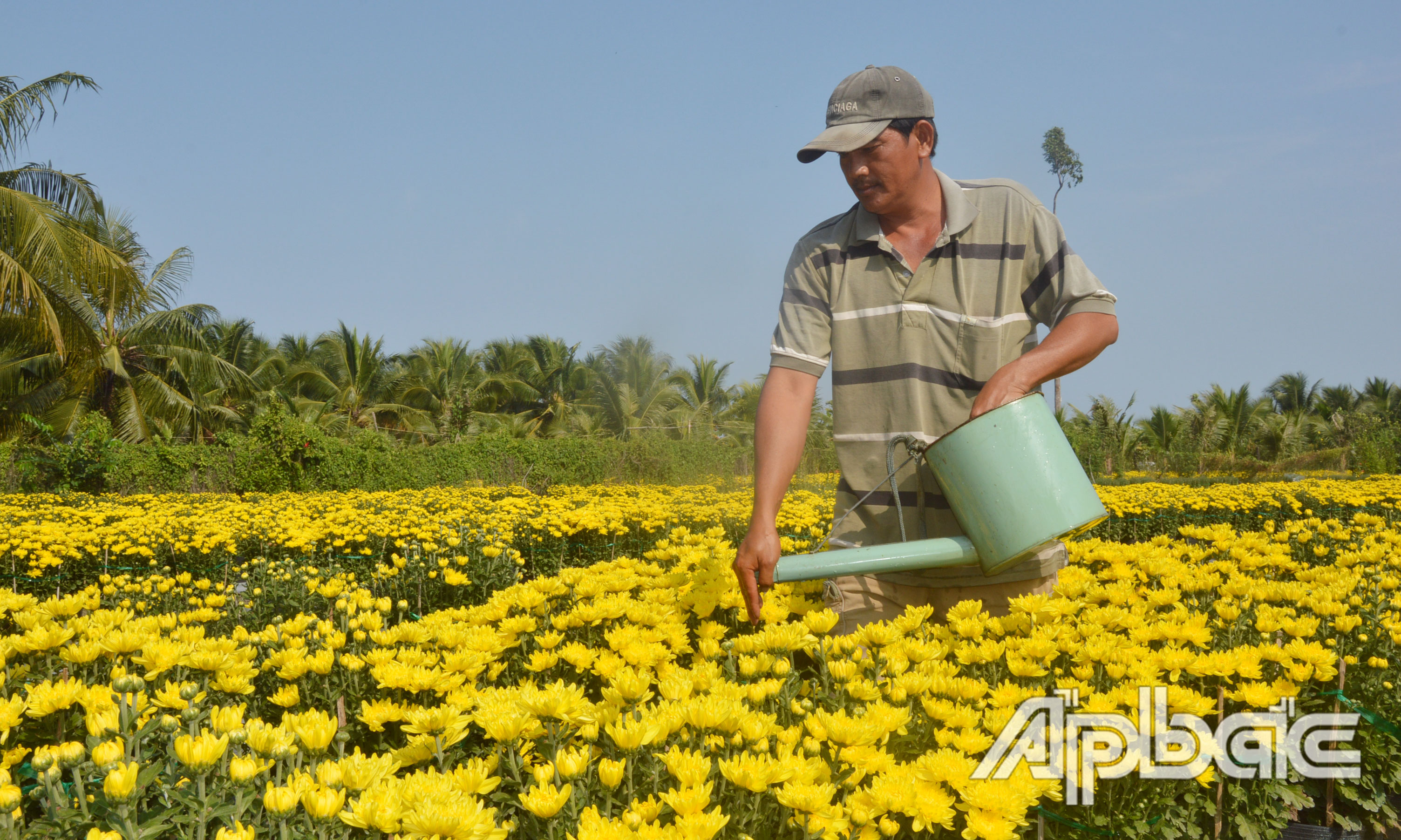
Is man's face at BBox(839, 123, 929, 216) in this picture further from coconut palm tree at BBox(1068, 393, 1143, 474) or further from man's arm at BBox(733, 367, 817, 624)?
coconut palm tree at BBox(1068, 393, 1143, 474)

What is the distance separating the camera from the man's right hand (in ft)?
6.12

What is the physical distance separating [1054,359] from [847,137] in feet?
2.34

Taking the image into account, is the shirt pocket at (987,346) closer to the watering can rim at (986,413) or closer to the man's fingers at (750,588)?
the watering can rim at (986,413)

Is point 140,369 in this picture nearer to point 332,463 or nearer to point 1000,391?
point 332,463

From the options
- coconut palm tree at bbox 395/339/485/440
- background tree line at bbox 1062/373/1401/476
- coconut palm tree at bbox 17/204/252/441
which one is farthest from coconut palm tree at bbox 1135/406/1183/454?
coconut palm tree at bbox 17/204/252/441

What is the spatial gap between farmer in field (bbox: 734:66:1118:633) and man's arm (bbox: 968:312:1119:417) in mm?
12

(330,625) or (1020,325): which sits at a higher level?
(1020,325)

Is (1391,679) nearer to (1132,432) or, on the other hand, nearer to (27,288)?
(27,288)

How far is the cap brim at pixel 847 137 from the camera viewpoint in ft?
6.43

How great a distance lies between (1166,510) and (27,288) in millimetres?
15079

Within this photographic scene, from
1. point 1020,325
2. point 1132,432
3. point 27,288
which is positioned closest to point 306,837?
point 1020,325

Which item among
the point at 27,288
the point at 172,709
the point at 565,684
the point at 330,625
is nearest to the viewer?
the point at 172,709

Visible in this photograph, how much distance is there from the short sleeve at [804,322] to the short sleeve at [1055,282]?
1.76ft

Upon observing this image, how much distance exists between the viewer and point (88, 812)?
1.15 meters
